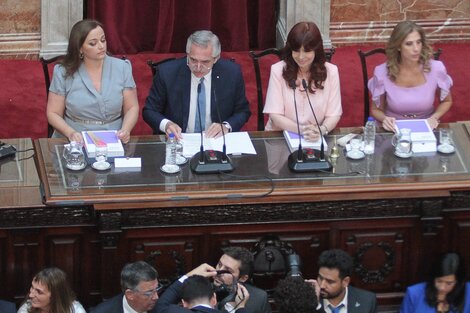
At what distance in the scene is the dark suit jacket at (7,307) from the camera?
752 centimetres

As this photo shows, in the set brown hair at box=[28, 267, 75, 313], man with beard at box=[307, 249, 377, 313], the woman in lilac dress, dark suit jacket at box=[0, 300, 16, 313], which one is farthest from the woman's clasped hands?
dark suit jacket at box=[0, 300, 16, 313]

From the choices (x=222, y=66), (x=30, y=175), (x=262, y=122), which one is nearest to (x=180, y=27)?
(x=262, y=122)

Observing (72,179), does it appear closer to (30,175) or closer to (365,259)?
(30,175)

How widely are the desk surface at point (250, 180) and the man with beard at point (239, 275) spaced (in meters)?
0.46

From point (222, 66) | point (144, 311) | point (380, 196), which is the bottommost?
point (144, 311)

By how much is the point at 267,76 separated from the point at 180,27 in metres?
0.97

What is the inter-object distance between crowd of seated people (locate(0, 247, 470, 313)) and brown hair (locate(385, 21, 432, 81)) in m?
1.73

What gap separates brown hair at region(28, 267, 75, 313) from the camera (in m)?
7.32

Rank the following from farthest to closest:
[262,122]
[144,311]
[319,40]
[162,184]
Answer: [262,122] < [319,40] < [162,184] < [144,311]

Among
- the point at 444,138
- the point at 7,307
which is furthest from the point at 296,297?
the point at 444,138

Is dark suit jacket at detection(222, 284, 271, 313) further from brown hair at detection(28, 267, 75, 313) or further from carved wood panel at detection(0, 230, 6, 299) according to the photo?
carved wood panel at detection(0, 230, 6, 299)

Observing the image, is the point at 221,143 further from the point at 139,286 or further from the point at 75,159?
the point at 139,286

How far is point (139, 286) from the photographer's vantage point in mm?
7227

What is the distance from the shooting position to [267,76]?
1080 cm
